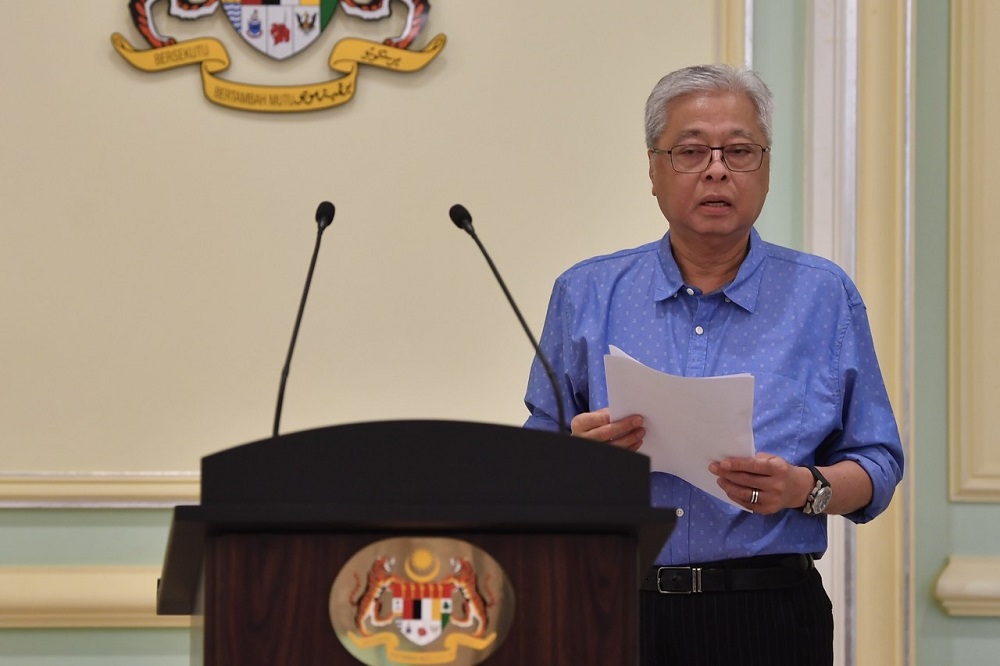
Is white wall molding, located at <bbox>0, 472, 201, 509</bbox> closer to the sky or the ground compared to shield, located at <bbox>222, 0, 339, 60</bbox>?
closer to the ground

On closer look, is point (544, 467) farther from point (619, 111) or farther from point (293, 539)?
point (619, 111)

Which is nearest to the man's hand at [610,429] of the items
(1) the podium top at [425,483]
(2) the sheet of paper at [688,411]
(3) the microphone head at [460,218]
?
(2) the sheet of paper at [688,411]

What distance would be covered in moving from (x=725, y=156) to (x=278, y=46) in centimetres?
149

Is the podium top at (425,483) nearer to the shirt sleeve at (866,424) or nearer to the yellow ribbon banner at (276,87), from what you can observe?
the shirt sleeve at (866,424)

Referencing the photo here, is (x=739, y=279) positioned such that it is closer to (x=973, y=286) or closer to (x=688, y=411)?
(x=688, y=411)

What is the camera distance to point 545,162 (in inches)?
129

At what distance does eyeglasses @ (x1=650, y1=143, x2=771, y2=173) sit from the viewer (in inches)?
86.8

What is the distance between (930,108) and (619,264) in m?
1.42

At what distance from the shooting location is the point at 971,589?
3.12 metres

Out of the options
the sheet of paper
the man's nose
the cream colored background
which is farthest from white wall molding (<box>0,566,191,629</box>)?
the man's nose

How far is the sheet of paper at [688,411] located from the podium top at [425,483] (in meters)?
0.44

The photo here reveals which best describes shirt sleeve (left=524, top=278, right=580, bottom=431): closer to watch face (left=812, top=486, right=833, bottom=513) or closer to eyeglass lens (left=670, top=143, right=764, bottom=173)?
eyeglass lens (left=670, top=143, right=764, bottom=173)

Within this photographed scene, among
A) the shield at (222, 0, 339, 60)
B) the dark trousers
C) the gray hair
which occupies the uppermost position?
the shield at (222, 0, 339, 60)

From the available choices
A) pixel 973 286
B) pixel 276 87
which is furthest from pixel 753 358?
pixel 276 87
